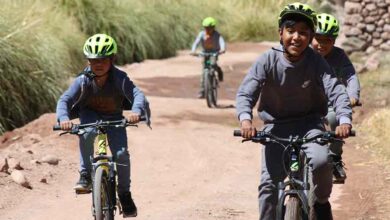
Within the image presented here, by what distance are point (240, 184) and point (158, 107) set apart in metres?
5.15

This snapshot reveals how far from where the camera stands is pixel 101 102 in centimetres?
741

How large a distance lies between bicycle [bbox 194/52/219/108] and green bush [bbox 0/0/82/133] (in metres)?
2.28

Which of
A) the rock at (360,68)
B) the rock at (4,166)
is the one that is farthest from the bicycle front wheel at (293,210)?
the rock at (360,68)

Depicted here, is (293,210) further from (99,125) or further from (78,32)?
(78,32)

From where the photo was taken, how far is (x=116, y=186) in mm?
7344

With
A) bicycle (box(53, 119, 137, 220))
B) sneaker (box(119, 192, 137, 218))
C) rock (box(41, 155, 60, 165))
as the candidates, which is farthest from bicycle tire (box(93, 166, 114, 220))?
rock (box(41, 155, 60, 165))

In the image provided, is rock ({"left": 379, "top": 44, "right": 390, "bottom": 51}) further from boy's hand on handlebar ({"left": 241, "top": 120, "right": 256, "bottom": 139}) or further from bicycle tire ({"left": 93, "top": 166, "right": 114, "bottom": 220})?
boy's hand on handlebar ({"left": 241, "top": 120, "right": 256, "bottom": 139})

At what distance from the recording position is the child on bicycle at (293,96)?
6133 mm

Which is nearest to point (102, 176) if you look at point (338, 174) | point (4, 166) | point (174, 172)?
point (338, 174)

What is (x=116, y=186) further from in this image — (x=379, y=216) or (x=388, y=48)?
(x=388, y=48)

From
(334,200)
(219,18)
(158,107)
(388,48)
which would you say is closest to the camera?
(334,200)

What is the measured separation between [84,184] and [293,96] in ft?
5.90

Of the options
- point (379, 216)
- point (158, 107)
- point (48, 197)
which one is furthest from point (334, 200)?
point (158, 107)

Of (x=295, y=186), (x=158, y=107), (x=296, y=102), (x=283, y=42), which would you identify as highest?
(x=283, y=42)
